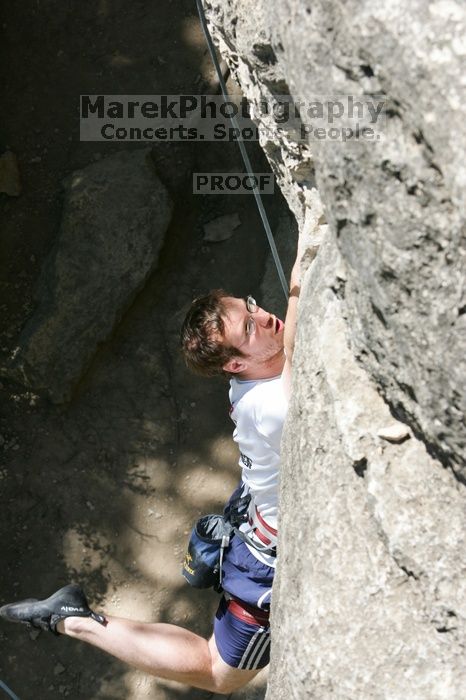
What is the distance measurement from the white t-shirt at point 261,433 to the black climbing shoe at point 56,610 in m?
0.86

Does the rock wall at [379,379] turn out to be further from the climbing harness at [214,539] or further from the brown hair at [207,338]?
the climbing harness at [214,539]

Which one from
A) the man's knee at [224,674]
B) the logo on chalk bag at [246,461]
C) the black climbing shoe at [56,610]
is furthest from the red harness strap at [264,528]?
the black climbing shoe at [56,610]

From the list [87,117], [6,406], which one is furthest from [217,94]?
[6,406]

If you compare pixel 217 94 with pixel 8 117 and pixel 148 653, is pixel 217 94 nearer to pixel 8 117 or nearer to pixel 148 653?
pixel 8 117

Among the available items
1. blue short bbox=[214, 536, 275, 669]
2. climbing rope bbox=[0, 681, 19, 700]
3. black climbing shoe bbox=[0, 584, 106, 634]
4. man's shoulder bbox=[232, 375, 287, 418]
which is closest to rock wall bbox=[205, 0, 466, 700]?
man's shoulder bbox=[232, 375, 287, 418]

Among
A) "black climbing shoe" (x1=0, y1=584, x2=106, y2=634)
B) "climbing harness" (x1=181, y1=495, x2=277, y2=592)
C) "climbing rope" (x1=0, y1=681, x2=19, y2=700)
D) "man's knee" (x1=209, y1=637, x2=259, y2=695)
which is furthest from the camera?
"climbing rope" (x1=0, y1=681, x2=19, y2=700)

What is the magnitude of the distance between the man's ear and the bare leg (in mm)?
1056

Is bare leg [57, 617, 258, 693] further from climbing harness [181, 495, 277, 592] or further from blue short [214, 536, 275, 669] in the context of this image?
climbing harness [181, 495, 277, 592]

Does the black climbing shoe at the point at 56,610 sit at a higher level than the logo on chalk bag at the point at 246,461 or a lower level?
lower

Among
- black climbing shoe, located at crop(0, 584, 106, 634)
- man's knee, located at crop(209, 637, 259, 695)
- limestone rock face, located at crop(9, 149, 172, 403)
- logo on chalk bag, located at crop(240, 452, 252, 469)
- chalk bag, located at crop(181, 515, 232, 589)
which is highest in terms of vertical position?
limestone rock face, located at crop(9, 149, 172, 403)

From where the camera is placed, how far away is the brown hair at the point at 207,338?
2.40 m

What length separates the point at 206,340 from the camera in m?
2.41

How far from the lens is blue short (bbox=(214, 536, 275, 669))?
2633 millimetres

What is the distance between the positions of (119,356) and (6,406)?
1.87 feet
